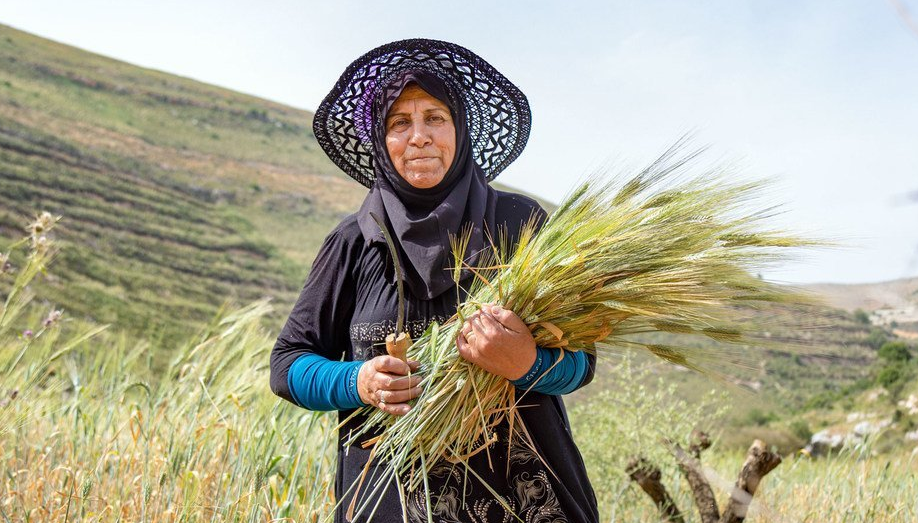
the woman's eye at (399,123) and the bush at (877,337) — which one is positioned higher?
the woman's eye at (399,123)

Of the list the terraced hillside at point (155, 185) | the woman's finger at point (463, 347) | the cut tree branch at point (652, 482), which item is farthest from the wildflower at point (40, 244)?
the terraced hillside at point (155, 185)

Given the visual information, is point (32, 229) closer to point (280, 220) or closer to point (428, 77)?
point (428, 77)

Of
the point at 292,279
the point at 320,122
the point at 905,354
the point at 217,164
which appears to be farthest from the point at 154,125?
the point at 320,122

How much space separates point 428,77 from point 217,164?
43.2m

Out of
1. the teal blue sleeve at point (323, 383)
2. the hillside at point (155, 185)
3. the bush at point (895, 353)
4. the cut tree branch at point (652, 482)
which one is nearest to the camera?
the teal blue sleeve at point (323, 383)

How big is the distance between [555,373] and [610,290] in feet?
0.70

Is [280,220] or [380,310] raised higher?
[280,220]

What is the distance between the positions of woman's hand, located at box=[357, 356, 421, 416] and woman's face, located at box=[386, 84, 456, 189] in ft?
1.53

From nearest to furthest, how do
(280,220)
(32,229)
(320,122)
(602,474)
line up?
(320,122) < (32,229) < (602,474) < (280,220)

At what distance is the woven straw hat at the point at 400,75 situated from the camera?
1900 mm

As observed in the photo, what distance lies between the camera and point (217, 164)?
42.7 meters

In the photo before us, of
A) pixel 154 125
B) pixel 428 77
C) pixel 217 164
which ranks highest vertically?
pixel 154 125

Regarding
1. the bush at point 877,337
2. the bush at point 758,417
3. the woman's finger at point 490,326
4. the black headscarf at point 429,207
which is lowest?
the bush at point 877,337

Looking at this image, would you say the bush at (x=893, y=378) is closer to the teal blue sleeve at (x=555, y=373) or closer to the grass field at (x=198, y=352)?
the grass field at (x=198, y=352)
